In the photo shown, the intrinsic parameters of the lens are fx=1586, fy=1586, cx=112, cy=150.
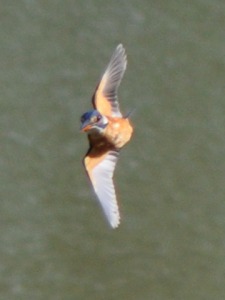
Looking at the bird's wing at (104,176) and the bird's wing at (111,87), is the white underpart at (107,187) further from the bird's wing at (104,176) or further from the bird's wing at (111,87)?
the bird's wing at (111,87)

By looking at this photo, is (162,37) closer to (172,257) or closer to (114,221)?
(172,257)

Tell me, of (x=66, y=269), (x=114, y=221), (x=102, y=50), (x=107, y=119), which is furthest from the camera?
(x=102, y=50)

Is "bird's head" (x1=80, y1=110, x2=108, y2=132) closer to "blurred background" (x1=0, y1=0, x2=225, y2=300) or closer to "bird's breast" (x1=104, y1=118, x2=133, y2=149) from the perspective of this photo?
"bird's breast" (x1=104, y1=118, x2=133, y2=149)

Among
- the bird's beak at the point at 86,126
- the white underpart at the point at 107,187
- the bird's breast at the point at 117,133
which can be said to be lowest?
the white underpart at the point at 107,187

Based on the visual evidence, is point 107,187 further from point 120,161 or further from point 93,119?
point 120,161

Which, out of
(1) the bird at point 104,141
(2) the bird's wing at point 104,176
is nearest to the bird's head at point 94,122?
A: (1) the bird at point 104,141

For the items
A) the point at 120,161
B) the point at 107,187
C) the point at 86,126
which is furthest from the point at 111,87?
the point at 120,161

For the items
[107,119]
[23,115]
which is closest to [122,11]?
[23,115]
